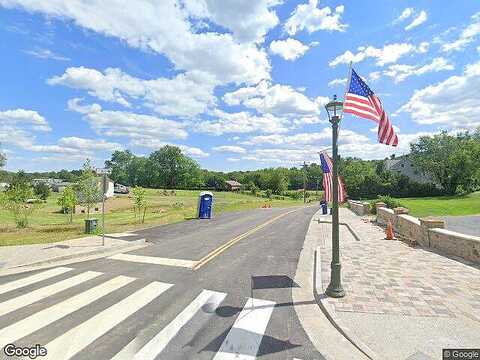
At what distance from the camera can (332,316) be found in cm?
619

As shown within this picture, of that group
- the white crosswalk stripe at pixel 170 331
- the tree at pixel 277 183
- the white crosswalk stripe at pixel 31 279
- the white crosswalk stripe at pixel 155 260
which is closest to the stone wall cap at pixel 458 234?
the white crosswalk stripe at pixel 170 331

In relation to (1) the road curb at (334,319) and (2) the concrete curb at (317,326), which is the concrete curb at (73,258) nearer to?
(2) the concrete curb at (317,326)

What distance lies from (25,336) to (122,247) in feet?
24.9

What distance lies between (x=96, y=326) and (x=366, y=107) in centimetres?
745

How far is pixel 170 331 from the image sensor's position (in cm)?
559

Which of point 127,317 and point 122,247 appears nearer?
point 127,317

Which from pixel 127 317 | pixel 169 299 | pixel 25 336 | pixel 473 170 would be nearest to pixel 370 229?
pixel 169 299

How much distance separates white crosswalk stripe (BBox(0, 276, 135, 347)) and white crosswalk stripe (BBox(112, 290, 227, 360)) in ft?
6.40

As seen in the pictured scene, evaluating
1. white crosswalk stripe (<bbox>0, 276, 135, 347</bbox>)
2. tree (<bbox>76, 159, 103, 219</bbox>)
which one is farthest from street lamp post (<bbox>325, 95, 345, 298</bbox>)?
tree (<bbox>76, 159, 103, 219</bbox>)

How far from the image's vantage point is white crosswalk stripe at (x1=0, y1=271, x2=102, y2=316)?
654cm

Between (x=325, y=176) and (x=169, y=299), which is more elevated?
(x=325, y=176)

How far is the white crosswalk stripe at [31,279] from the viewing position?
25.5 ft

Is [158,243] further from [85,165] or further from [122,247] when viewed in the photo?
[85,165]
